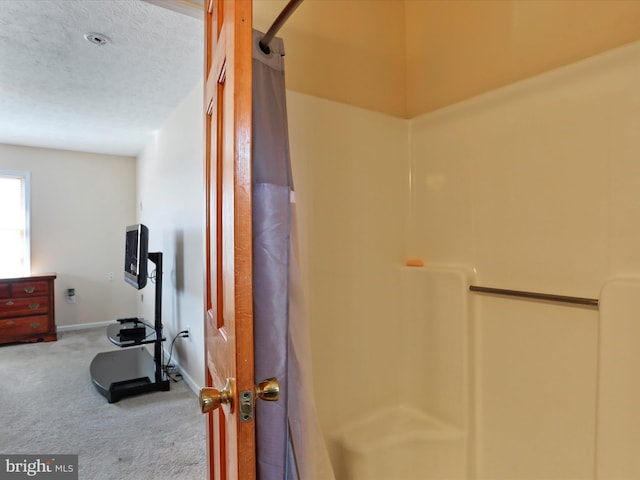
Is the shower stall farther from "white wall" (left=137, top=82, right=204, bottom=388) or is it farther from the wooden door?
"white wall" (left=137, top=82, right=204, bottom=388)

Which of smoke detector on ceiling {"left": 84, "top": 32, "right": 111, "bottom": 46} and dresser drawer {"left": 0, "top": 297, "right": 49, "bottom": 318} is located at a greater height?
smoke detector on ceiling {"left": 84, "top": 32, "right": 111, "bottom": 46}

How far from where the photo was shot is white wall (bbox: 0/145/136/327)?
4699mm

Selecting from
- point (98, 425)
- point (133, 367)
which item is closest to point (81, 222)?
point (133, 367)

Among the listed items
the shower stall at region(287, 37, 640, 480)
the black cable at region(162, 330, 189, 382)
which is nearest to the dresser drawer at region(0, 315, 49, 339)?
the black cable at region(162, 330, 189, 382)

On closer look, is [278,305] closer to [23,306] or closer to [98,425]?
[98,425]

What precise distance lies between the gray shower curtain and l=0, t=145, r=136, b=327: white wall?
4770 millimetres

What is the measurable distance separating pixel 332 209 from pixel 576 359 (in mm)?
1034

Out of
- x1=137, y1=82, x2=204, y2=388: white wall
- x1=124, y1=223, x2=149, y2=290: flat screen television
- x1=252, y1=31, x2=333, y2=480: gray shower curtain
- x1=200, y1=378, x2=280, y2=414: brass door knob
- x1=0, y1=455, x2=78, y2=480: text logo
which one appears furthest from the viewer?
x1=124, y1=223, x2=149, y2=290: flat screen television

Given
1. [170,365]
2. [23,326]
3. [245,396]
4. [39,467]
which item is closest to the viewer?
[245,396]

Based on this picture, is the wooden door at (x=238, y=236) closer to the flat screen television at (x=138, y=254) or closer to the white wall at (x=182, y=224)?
the white wall at (x=182, y=224)

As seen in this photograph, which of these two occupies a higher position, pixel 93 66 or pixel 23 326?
pixel 93 66

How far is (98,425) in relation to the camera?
2.40 metres

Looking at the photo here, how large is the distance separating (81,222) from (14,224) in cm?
71

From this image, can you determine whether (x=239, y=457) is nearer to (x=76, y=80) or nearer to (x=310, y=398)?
(x=310, y=398)
